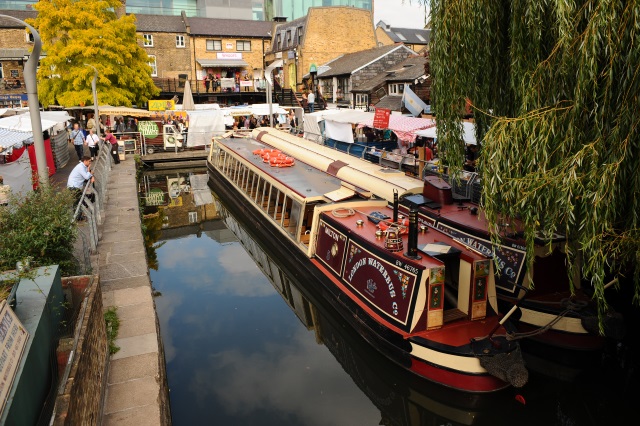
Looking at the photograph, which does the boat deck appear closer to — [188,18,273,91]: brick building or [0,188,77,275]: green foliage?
[0,188,77,275]: green foliage

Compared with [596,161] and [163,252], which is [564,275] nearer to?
[596,161]

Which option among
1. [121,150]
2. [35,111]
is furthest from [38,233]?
[121,150]

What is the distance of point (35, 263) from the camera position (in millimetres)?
7344

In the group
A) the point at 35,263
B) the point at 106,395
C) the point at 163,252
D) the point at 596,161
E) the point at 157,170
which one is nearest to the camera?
the point at 596,161

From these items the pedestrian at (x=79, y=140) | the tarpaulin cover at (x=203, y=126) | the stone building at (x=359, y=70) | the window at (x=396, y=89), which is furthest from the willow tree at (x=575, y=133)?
the stone building at (x=359, y=70)

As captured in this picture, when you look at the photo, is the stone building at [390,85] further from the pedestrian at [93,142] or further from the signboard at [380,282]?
the signboard at [380,282]

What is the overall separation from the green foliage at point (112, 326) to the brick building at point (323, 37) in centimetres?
3756

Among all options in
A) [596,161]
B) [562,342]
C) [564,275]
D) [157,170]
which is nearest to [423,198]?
[564,275]

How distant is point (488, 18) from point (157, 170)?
2256cm

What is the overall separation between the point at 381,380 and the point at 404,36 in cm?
5568

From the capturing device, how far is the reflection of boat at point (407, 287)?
7617 millimetres

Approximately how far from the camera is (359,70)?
113ft

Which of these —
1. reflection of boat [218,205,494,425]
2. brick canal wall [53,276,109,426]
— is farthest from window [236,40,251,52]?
brick canal wall [53,276,109,426]

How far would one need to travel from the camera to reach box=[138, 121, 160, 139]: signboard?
27.9 m
